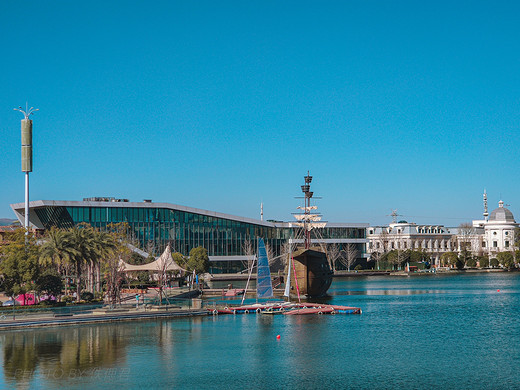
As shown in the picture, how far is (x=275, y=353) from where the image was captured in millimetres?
45469

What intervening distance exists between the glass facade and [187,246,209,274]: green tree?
7.00 m

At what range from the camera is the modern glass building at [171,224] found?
132750mm

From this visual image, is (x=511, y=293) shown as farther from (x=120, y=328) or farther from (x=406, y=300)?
(x=120, y=328)

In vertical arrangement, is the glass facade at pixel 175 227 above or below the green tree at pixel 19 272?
above

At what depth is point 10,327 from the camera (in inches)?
2128

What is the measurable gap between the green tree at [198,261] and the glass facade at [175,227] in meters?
7.00

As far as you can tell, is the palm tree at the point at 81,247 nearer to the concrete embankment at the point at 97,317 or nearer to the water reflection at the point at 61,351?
the concrete embankment at the point at 97,317

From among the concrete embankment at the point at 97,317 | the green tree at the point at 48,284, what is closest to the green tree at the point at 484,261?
the concrete embankment at the point at 97,317

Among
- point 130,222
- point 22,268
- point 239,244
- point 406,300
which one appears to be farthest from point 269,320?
point 239,244

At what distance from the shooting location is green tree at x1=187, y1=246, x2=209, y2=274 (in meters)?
122

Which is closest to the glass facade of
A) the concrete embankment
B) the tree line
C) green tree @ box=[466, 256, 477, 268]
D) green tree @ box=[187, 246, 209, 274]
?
green tree @ box=[187, 246, 209, 274]

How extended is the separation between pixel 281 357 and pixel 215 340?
8.01 metres

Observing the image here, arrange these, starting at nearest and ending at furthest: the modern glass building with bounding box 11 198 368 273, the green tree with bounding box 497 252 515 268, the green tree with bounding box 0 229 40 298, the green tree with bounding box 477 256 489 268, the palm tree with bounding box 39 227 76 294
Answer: the green tree with bounding box 0 229 40 298 → the palm tree with bounding box 39 227 76 294 → the modern glass building with bounding box 11 198 368 273 → the green tree with bounding box 497 252 515 268 → the green tree with bounding box 477 256 489 268

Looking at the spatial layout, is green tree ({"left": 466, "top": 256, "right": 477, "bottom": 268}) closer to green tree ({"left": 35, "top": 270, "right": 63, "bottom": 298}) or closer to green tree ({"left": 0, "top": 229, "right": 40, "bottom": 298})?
green tree ({"left": 35, "top": 270, "right": 63, "bottom": 298})
